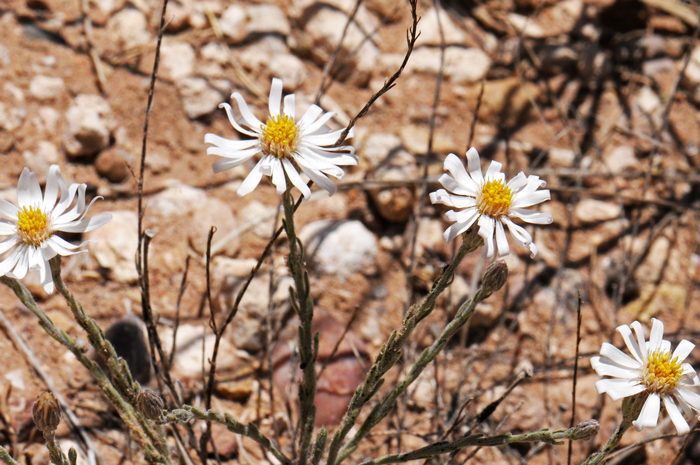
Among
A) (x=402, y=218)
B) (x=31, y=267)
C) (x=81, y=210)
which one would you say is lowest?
A: (x=31, y=267)

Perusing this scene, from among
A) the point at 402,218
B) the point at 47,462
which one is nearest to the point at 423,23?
the point at 402,218

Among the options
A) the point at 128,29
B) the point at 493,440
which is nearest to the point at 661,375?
the point at 493,440

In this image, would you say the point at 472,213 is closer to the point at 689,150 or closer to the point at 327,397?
the point at 327,397

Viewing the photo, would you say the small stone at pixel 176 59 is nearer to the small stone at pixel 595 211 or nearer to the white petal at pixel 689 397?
the small stone at pixel 595 211

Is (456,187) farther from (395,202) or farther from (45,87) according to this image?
(45,87)

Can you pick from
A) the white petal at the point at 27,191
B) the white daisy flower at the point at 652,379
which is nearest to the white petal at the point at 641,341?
the white daisy flower at the point at 652,379

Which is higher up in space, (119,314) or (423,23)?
(423,23)

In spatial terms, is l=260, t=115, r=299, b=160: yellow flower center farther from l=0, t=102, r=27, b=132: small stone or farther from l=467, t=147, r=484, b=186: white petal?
l=0, t=102, r=27, b=132: small stone
